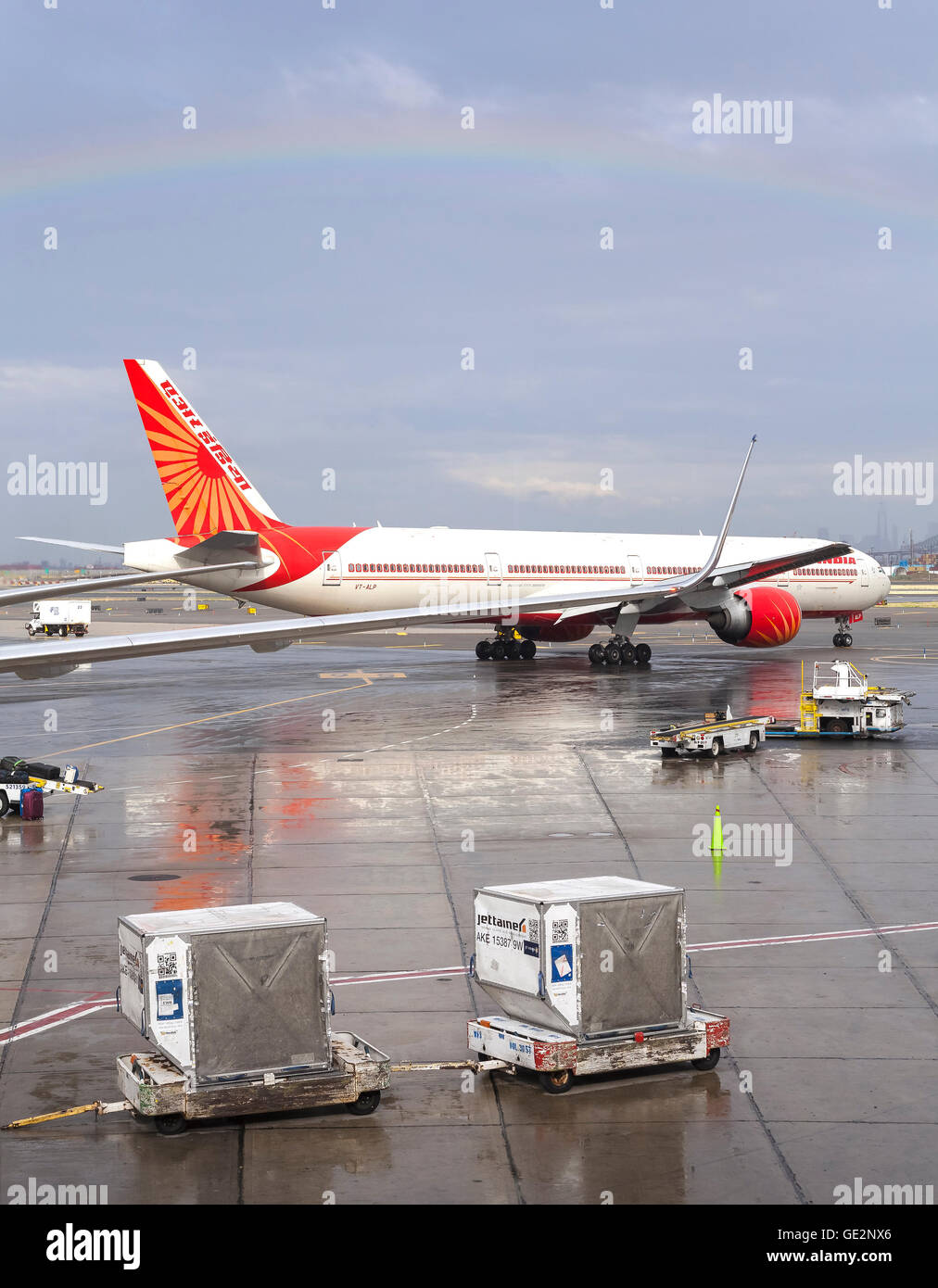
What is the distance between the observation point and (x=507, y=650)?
5728 cm

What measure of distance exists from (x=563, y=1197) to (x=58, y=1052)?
5.52 m

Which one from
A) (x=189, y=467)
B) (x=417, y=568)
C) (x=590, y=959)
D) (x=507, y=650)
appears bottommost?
(x=590, y=959)

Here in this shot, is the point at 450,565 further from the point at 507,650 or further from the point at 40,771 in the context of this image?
the point at 40,771

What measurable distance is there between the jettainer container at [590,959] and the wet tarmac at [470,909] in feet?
1.96

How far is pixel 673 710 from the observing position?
39.8m

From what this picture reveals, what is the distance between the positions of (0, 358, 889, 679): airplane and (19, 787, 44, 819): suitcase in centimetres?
2128

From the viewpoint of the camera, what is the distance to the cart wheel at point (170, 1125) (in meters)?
10.8

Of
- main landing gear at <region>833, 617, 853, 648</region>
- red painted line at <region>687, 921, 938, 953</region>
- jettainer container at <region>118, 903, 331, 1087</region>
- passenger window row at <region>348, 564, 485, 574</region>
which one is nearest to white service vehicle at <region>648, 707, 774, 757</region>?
red painted line at <region>687, 921, 938, 953</region>

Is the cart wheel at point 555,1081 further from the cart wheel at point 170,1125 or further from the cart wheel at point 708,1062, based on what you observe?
the cart wheel at point 170,1125

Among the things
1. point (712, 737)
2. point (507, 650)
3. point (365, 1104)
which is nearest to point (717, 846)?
point (712, 737)

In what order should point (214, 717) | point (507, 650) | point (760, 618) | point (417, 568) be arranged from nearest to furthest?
point (214, 717)
point (760, 618)
point (417, 568)
point (507, 650)

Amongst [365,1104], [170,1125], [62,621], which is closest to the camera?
[170,1125]

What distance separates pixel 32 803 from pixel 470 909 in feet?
33.6

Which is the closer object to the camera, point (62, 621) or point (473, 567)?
point (473, 567)
